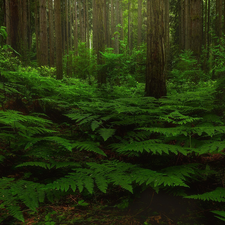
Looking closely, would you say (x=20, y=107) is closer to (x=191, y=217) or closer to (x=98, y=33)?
(x=191, y=217)

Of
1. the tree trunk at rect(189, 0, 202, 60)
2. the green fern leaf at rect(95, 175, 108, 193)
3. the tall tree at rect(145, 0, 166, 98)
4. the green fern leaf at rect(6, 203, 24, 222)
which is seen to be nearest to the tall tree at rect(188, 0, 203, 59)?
the tree trunk at rect(189, 0, 202, 60)

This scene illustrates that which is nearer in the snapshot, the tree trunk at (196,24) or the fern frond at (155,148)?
the fern frond at (155,148)

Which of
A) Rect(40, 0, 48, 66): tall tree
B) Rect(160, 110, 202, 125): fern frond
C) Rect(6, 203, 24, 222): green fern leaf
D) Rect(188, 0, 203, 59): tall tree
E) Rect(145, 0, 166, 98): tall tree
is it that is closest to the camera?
Rect(6, 203, 24, 222): green fern leaf

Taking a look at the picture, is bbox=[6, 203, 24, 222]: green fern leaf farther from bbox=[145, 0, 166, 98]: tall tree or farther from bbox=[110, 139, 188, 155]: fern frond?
bbox=[145, 0, 166, 98]: tall tree

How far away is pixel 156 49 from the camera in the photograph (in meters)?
4.82

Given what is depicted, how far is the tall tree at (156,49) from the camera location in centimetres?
476

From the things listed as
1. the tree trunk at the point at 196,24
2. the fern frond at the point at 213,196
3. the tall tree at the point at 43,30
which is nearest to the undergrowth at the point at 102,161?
the fern frond at the point at 213,196

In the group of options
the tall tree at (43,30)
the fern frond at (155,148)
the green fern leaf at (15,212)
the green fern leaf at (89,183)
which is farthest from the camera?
the tall tree at (43,30)

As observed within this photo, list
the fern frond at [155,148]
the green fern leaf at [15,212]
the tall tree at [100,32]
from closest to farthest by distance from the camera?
the green fern leaf at [15,212]
the fern frond at [155,148]
the tall tree at [100,32]

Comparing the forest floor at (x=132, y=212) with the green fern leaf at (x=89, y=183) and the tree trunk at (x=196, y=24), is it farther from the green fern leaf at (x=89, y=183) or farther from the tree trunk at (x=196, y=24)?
the tree trunk at (x=196, y=24)

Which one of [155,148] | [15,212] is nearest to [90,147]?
[155,148]

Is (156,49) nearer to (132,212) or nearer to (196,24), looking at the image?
(132,212)

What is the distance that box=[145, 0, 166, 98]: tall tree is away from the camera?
15.6ft

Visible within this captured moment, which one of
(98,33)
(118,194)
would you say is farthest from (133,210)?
(98,33)
